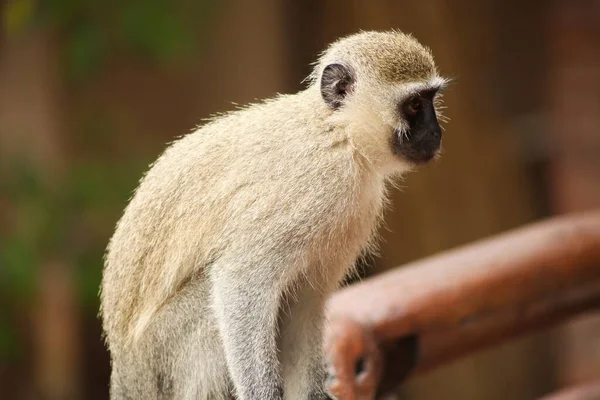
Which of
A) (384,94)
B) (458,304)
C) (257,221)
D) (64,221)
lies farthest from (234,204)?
(64,221)

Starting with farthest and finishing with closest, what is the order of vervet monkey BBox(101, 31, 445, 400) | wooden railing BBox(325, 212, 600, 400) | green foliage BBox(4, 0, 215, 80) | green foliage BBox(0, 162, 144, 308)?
green foliage BBox(4, 0, 215, 80) < green foliage BBox(0, 162, 144, 308) < wooden railing BBox(325, 212, 600, 400) < vervet monkey BBox(101, 31, 445, 400)

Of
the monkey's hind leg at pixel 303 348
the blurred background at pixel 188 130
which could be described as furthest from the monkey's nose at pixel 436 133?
the blurred background at pixel 188 130

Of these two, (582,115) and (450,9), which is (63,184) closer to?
(450,9)

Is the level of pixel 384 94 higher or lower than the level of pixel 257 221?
higher

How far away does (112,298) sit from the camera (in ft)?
11.8

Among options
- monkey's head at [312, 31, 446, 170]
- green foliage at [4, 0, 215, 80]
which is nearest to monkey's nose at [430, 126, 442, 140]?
monkey's head at [312, 31, 446, 170]

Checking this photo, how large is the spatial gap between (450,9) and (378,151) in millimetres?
4313

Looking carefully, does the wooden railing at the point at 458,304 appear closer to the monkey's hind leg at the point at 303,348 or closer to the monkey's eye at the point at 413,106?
the monkey's hind leg at the point at 303,348

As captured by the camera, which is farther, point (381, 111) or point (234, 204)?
point (381, 111)

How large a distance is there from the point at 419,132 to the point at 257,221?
2.39 ft

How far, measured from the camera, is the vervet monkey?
3275 mm

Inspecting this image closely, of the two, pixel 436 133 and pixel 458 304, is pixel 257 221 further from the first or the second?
pixel 458 304

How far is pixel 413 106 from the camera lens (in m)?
3.46

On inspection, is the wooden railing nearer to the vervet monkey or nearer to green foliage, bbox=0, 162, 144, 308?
the vervet monkey
